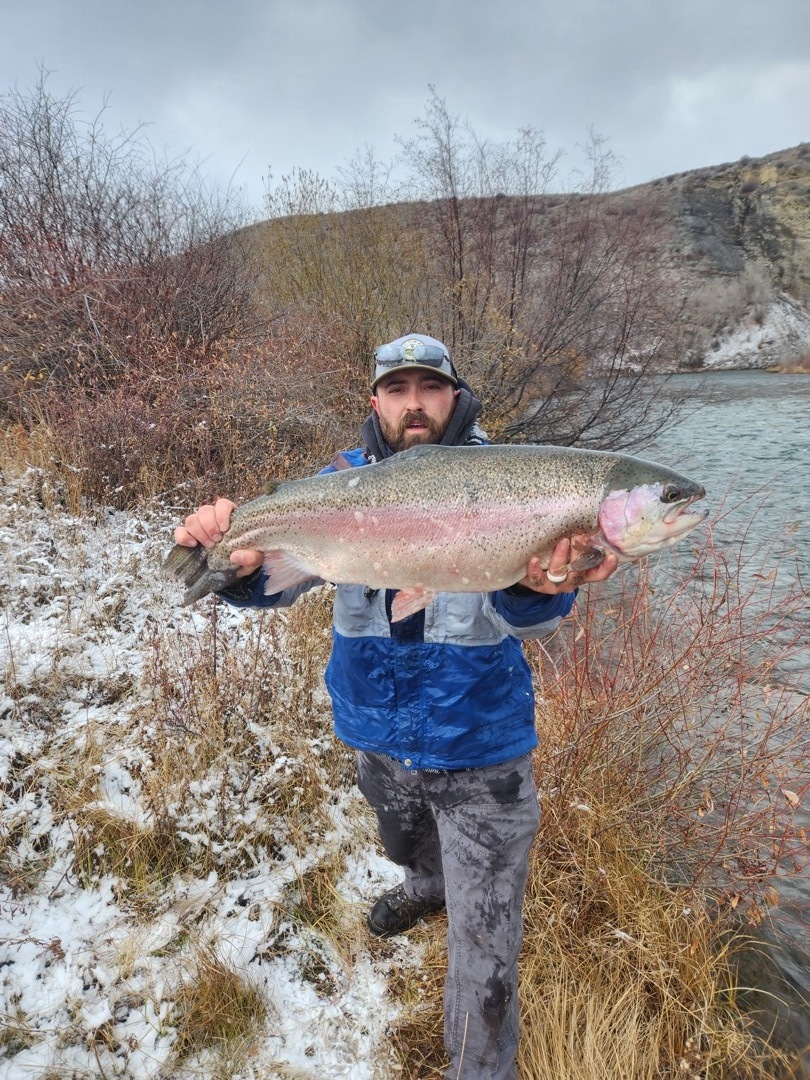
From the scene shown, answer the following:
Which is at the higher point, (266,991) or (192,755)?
(192,755)

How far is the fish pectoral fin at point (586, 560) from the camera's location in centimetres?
192

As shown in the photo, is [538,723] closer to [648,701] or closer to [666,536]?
[648,701]

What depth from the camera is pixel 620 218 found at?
13.1 m

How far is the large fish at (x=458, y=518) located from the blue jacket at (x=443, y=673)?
0.16 meters

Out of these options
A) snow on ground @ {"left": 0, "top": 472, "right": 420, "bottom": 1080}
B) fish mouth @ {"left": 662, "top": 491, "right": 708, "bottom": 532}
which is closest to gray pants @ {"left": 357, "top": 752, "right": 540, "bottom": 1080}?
snow on ground @ {"left": 0, "top": 472, "right": 420, "bottom": 1080}

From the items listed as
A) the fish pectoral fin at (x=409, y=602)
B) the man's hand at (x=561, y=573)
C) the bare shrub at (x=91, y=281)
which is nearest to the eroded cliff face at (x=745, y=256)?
the bare shrub at (x=91, y=281)

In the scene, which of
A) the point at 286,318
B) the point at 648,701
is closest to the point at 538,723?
the point at 648,701

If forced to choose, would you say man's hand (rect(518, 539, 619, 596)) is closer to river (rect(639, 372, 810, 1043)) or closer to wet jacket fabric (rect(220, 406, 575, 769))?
wet jacket fabric (rect(220, 406, 575, 769))

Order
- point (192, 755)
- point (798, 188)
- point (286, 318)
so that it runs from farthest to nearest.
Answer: point (798, 188) → point (286, 318) → point (192, 755)

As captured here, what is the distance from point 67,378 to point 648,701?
8.36 meters

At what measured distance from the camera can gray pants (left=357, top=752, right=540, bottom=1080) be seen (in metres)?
2.07

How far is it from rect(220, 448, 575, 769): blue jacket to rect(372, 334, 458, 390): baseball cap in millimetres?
996

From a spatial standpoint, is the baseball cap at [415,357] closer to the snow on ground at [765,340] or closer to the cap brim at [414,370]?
the cap brim at [414,370]

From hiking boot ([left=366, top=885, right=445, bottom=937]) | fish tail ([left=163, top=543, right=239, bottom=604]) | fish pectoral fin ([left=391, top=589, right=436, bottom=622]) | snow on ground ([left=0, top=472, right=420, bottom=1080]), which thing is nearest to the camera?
fish pectoral fin ([left=391, top=589, right=436, bottom=622])
